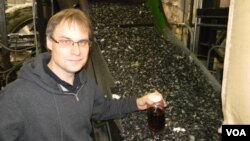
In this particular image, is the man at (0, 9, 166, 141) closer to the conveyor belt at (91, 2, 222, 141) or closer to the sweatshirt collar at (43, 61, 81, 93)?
the sweatshirt collar at (43, 61, 81, 93)

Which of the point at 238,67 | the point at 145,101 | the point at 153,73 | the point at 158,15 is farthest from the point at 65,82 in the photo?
the point at 158,15

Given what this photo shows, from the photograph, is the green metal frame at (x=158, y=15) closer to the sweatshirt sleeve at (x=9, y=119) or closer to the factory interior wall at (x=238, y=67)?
the factory interior wall at (x=238, y=67)

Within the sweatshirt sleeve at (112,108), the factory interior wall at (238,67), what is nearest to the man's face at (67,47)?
the sweatshirt sleeve at (112,108)

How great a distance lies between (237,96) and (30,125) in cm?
88

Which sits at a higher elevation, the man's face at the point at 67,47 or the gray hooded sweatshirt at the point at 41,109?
→ the man's face at the point at 67,47

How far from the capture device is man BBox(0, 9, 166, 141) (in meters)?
1.17

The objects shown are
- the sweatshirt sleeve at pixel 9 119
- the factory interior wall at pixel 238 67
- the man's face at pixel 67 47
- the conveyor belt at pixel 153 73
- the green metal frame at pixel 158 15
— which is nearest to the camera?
the factory interior wall at pixel 238 67

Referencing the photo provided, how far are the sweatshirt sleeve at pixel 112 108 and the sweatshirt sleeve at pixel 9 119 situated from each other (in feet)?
1.76

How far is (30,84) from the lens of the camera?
48.8 inches

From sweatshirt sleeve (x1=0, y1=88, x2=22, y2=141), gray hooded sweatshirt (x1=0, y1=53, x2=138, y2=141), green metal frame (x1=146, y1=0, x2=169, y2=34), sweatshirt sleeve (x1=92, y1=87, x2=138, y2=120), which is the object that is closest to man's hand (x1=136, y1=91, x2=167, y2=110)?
sweatshirt sleeve (x1=92, y1=87, x2=138, y2=120)

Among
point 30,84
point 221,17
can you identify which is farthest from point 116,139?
point 221,17

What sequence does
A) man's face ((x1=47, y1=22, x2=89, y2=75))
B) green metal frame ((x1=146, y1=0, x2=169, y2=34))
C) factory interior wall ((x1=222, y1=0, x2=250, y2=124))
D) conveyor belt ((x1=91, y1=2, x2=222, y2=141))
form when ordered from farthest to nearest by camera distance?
green metal frame ((x1=146, y1=0, x2=169, y2=34)), conveyor belt ((x1=91, y1=2, x2=222, y2=141)), man's face ((x1=47, y1=22, x2=89, y2=75)), factory interior wall ((x1=222, y1=0, x2=250, y2=124))

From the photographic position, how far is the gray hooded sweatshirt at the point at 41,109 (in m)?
1.15

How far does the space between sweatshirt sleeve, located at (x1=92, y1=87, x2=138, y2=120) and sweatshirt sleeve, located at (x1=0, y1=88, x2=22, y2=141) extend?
537mm
